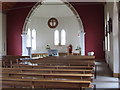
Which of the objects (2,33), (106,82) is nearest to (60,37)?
Result: (2,33)

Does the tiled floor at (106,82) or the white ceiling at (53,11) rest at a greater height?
the white ceiling at (53,11)

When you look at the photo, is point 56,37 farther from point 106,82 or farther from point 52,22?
point 106,82

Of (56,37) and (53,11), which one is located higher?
(53,11)

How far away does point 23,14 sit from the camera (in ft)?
45.4

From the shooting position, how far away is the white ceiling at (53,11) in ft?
51.8

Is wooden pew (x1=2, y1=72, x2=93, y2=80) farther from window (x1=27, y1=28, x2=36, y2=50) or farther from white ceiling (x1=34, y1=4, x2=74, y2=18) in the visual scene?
white ceiling (x1=34, y1=4, x2=74, y2=18)

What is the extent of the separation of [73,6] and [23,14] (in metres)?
3.24

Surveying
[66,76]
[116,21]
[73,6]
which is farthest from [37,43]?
[66,76]

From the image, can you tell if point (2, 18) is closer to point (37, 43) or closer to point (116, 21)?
point (37, 43)

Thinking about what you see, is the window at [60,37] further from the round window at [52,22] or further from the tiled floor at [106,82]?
the tiled floor at [106,82]

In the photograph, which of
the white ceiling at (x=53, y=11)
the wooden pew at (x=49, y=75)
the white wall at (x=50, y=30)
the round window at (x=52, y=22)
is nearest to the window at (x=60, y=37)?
the white wall at (x=50, y=30)

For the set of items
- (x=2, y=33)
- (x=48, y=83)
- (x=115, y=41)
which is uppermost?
(x=2, y=33)

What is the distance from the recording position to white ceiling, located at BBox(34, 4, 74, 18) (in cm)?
1578

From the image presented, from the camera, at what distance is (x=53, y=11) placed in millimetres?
16125
